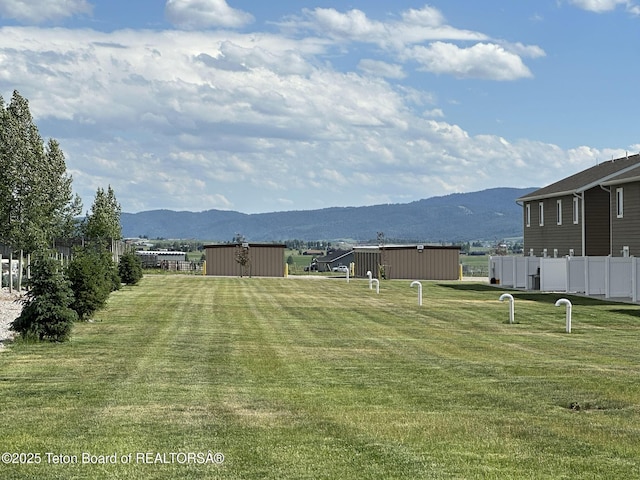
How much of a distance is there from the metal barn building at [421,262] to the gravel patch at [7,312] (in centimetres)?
3266

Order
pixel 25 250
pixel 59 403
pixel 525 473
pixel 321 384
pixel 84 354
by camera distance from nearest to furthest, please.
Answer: pixel 525 473
pixel 59 403
pixel 321 384
pixel 84 354
pixel 25 250

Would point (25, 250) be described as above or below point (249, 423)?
above

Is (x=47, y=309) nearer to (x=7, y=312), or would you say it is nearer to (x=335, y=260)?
(x=7, y=312)

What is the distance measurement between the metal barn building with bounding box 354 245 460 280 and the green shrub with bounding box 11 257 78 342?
150 feet

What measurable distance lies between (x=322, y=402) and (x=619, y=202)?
101 ft

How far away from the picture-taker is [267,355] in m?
17.9

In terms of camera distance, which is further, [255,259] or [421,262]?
[255,259]

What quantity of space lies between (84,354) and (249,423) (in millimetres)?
8085

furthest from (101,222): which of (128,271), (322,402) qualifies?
(322,402)

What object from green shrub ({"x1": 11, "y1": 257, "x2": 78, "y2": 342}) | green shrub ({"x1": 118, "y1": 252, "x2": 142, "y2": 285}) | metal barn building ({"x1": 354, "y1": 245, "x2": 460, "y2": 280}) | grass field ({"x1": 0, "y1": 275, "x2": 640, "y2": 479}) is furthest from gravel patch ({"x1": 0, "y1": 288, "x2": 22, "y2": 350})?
metal barn building ({"x1": 354, "y1": 245, "x2": 460, "y2": 280})

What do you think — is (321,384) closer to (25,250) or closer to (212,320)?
(212,320)

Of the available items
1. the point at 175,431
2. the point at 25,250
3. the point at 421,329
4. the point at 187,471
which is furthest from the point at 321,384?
the point at 25,250

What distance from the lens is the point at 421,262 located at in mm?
65125

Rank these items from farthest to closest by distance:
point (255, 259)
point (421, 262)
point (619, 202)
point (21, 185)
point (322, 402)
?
point (255, 259), point (421, 262), point (619, 202), point (21, 185), point (322, 402)
